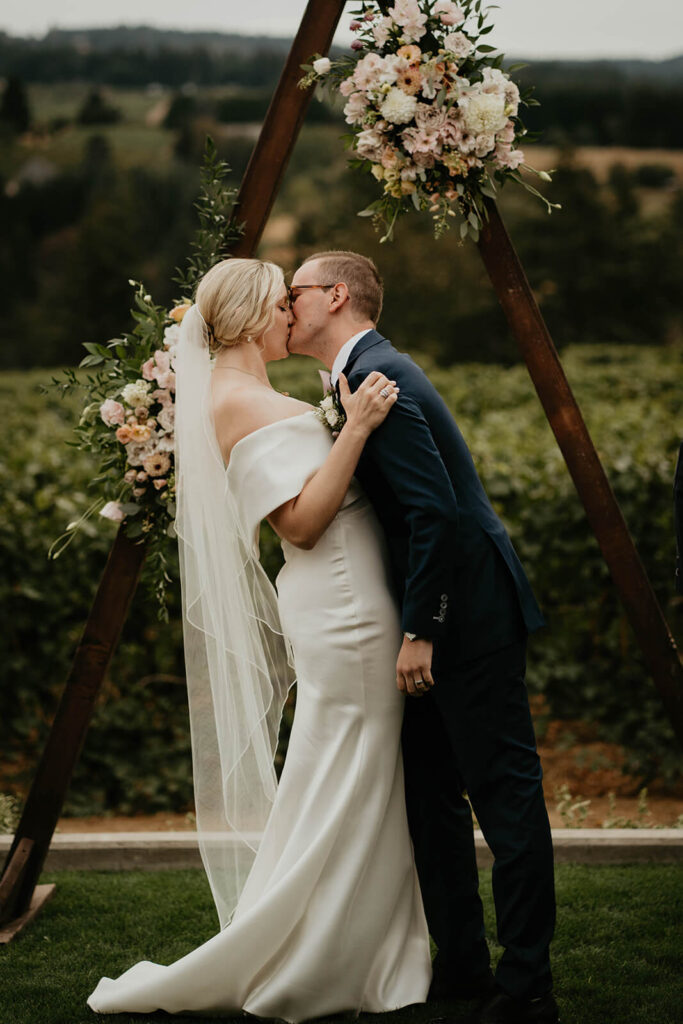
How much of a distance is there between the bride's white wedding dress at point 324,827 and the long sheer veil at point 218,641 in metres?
0.17

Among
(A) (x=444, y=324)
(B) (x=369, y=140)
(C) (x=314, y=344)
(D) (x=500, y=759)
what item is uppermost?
(B) (x=369, y=140)

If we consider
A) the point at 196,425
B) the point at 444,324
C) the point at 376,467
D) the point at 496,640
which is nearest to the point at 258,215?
the point at 196,425

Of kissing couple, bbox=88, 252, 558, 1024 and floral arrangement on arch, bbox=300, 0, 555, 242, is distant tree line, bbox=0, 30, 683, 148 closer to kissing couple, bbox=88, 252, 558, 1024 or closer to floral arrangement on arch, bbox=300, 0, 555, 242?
floral arrangement on arch, bbox=300, 0, 555, 242

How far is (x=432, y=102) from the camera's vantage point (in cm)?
323

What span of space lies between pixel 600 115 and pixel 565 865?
46.3m

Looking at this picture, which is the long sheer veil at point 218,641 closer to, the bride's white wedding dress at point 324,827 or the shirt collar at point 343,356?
the bride's white wedding dress at point 324,827

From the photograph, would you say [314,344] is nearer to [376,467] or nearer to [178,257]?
[376,467]

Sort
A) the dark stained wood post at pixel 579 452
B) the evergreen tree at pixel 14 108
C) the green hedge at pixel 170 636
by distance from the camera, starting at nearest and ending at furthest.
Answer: the dark stained wood post at pixel 579 452
the green hedge at pixel 170 636
the evergreen tree at pixel 14 108

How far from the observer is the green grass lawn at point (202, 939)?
9.77ft

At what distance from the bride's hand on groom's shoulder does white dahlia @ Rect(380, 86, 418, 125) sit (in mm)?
940

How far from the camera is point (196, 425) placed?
314 centimetres

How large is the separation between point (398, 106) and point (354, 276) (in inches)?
23.0

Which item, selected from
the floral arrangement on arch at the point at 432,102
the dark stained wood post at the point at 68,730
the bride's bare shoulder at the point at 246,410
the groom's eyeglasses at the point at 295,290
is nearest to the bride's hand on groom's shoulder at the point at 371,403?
the bride's bare shoulder at the point at 246,410

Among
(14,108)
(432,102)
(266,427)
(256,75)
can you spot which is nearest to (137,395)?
(266,427)
